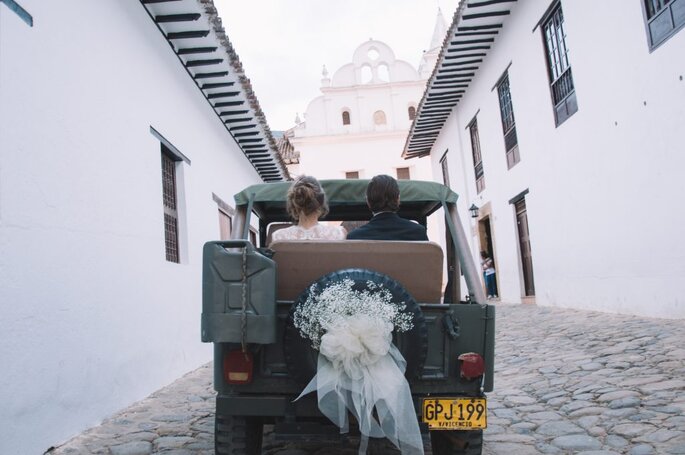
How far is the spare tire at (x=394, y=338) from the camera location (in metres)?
2.68

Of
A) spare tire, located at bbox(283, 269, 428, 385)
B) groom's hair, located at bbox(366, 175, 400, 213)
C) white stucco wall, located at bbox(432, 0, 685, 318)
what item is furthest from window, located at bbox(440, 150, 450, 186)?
spare tire, located at bbox(283, 269, 428, 385)

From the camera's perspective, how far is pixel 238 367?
286 cm

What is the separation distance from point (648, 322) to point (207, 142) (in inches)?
268

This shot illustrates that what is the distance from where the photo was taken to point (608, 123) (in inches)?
322

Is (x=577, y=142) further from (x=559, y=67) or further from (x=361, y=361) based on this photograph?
(x=361, y=361)

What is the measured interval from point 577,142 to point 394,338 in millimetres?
7678

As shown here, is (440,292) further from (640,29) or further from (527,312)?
(527,312)

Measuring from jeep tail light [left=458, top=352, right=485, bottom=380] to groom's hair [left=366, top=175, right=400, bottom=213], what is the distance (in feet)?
3.33

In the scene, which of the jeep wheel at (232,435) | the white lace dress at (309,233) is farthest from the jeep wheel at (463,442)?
the white lace dress at (309,233)

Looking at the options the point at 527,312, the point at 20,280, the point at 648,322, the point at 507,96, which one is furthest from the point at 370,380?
the point at 507,96

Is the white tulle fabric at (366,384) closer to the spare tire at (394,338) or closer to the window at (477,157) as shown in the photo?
the spare tire at (394,338)

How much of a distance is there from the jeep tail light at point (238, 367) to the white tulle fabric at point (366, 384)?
1.36 ft

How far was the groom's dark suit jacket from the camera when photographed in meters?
3.34

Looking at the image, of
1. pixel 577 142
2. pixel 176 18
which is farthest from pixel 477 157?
pixel 176 18
